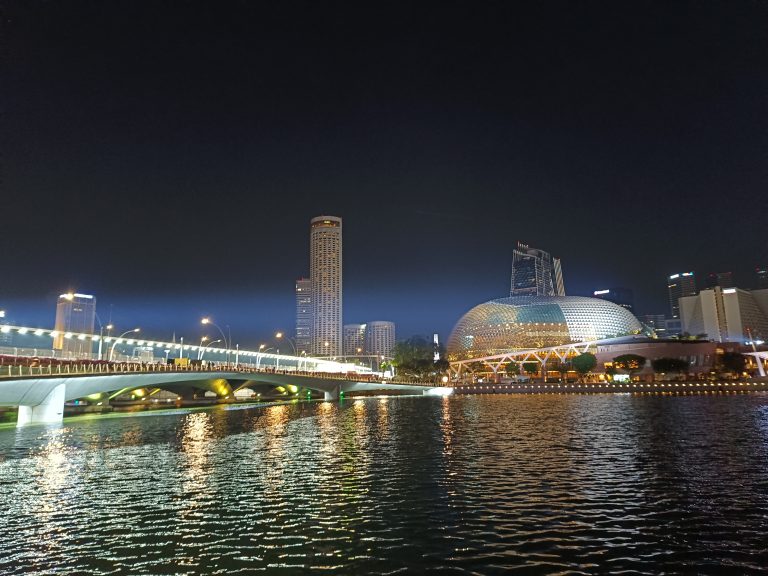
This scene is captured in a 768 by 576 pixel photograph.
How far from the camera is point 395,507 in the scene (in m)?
19.9

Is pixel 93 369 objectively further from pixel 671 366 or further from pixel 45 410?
pixel 671 366

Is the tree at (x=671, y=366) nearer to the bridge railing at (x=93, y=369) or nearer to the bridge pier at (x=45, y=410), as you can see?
the bridge railing at (x=93, y=369)

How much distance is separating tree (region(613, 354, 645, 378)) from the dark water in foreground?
145669 mm

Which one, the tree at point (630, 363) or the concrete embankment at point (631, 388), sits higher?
the tree at point (630, 363)

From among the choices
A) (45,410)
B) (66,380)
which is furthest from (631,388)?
(45,410)

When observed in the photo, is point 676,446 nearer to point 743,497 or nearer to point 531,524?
point 743,497

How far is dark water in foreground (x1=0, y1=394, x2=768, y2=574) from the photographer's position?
14188mm

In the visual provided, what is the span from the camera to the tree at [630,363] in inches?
6836

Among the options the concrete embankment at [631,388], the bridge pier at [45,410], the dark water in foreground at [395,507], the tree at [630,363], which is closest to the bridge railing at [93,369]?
the bridge pier at [45,410]

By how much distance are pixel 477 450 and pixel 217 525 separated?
66.0 feet

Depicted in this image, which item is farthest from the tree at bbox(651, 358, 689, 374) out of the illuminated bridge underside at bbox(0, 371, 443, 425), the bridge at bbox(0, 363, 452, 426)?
the illuminated bridge underside at bbox(0, 371, 443, 425)

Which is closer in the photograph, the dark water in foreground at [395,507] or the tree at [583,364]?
the dark water in foreground at [395,507]

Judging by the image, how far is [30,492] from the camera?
2377 cm

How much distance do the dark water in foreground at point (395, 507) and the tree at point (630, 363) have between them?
14567cm
